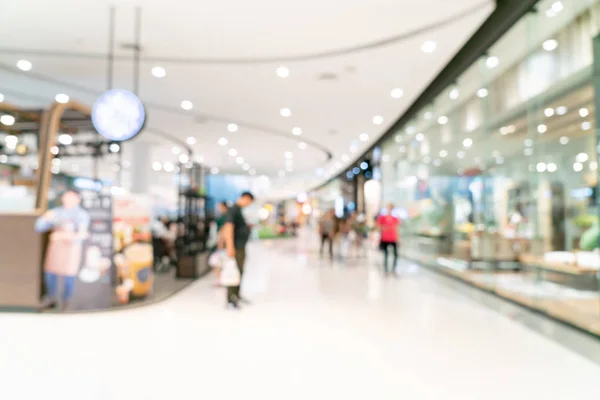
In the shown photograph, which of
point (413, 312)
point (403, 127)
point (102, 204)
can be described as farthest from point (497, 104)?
point (102, 204)

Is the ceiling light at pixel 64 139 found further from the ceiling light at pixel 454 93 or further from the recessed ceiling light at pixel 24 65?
the ceiling light at pixel 454 93

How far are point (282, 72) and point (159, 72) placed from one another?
2.28 metres

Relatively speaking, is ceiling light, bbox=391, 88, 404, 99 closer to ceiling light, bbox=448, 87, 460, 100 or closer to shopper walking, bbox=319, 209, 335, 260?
ceiling light, bbox=448, 87, 460, 100

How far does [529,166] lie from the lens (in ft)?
19.3

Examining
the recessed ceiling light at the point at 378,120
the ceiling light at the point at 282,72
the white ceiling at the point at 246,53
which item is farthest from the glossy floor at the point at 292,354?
the recessed ceiling light at the point at 378,120

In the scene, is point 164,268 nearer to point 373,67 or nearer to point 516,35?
point 373,67

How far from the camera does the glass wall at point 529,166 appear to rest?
17.1 feet

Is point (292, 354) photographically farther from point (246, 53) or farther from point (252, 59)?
point (252, 59)

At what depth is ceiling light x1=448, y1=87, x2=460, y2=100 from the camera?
27.7ft

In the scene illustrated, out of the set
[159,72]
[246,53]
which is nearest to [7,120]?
[159,72]

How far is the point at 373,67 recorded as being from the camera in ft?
24.5

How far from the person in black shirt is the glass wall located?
389cm

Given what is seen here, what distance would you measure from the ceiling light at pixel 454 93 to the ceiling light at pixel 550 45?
111 inches

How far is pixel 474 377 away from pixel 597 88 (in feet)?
9.93
